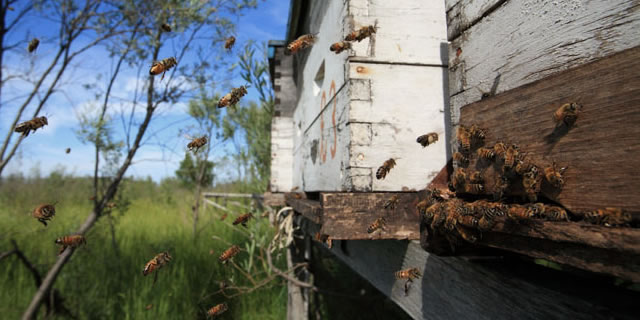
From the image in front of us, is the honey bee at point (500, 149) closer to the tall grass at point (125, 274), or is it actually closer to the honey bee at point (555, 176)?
the honey bee at point (555, 176)

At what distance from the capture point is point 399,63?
1.76m

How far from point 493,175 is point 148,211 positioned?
11.0 m

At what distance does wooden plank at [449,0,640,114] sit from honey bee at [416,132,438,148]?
39cm

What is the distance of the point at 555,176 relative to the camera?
74cm

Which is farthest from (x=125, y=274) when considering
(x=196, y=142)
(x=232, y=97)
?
(x=232, y=97)

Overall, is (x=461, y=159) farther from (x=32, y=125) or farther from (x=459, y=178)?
(x=32, y=125)

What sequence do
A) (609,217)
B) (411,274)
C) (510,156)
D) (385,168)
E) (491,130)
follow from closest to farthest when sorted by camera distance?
1. (609,217)
2. (510,156)
3. (491,130)
4. (411,274)
5. (385,168)

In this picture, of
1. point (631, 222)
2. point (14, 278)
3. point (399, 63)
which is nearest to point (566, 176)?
point (631, 222)

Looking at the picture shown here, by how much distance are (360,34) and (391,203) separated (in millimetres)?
812

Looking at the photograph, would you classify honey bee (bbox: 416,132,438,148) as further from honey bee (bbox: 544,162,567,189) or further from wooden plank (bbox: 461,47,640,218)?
honey bee (bbox: 544,162,567,189)

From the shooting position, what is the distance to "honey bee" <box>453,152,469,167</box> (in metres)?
1.05

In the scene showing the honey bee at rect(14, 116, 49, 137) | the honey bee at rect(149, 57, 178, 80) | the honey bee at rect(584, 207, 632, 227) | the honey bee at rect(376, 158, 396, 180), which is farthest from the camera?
the honey bee at rect(14, 116, 49, 137)

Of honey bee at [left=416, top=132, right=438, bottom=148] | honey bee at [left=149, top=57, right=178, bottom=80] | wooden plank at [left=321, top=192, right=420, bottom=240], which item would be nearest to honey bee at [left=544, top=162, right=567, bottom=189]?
wooden plank at [left=321, top=192, right=420, bottom=240]

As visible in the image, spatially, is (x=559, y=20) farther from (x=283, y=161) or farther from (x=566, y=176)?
(x=283, y=161)
